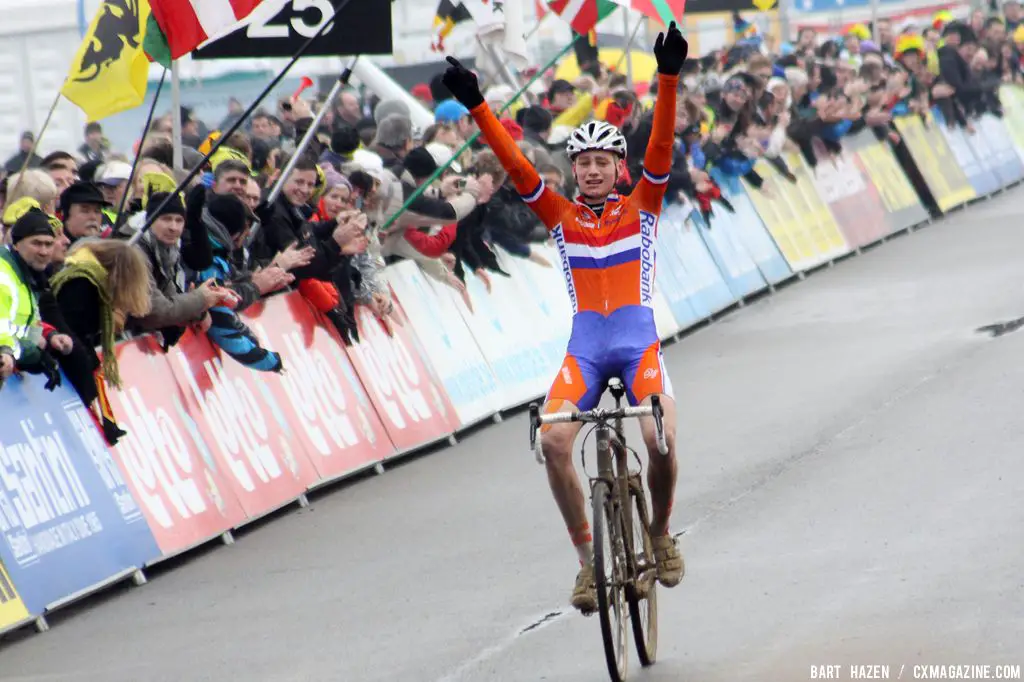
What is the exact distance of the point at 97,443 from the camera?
1077 centimetres

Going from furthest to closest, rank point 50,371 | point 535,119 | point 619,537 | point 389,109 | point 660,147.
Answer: point 535,119, point 389,109, point 50,371, point 660,147, point 619,537

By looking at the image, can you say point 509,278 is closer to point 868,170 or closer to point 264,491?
point 264,491

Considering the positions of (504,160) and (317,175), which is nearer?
(504,160)

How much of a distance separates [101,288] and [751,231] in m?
12.4

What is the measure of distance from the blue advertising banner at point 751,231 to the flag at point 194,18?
9811 mm

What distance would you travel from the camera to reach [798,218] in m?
23.4

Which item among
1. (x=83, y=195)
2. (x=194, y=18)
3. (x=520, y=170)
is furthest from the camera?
(x=194, y=18)

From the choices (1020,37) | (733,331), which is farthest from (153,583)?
(1020,37)

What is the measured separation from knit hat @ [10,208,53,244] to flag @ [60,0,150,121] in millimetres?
2020

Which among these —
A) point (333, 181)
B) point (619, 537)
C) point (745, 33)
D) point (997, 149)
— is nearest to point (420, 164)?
point (333, 181)

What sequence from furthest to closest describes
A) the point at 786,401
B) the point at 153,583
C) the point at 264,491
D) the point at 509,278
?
the point at 509,278, the point at 786,401, the point at 264,491, the point at 153,583

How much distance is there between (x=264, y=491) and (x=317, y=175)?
2.51 metres

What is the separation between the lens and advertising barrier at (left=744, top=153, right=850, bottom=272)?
22656 millimetres

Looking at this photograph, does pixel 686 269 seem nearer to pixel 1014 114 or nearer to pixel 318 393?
pixel 318 393
